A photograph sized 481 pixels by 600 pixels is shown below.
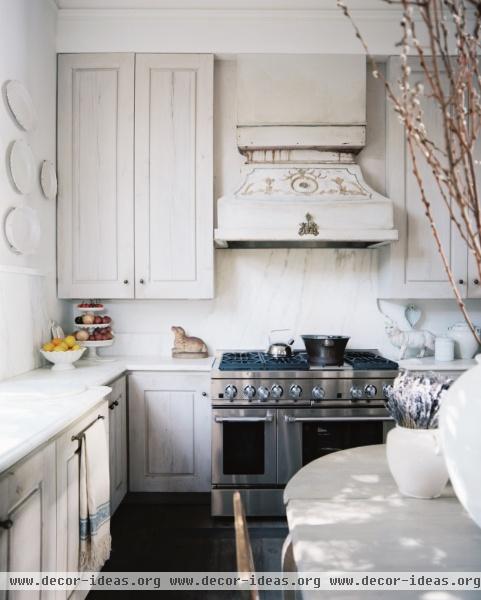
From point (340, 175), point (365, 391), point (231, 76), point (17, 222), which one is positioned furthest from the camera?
point (231, 76)

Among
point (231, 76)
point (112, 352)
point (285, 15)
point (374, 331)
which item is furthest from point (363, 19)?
point (112, 352)

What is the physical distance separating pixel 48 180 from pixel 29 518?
2.01 meters

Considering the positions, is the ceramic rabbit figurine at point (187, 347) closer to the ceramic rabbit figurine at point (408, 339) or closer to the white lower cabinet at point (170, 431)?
the white lower cabinet at point (170, 431)

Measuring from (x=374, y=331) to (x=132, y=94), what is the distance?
88.3 inches

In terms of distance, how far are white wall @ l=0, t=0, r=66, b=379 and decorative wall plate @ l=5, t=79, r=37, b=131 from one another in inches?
1.5

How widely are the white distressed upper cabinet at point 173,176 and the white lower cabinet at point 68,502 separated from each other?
1278 mm

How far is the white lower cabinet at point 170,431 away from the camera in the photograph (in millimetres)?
2854

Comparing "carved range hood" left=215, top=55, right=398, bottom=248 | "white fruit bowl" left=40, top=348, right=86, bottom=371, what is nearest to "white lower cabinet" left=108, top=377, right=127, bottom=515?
"white fruit bowl" left=40, top=348, right=86, bottom=371

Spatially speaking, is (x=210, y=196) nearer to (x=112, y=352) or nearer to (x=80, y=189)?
(x=80, y=189)

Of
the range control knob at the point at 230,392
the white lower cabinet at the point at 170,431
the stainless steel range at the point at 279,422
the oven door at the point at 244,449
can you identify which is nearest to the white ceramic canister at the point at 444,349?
the stainless steel range at the point at 279,422

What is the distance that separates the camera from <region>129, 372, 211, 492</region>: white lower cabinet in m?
2.85

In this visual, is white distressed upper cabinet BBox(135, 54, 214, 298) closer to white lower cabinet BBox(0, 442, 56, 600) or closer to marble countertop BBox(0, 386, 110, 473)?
marble countertop BBox(0, 386, 110, 473)

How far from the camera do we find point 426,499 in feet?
3.91

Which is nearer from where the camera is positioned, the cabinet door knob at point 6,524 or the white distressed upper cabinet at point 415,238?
the cabinet door knob at point 6,524
